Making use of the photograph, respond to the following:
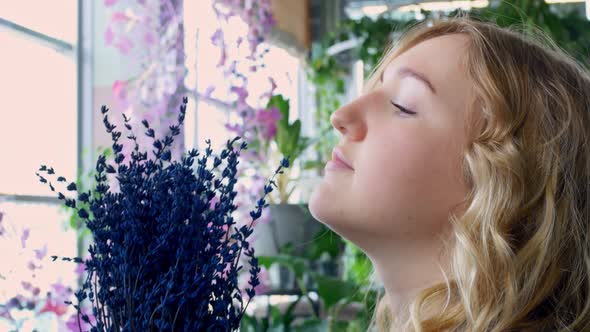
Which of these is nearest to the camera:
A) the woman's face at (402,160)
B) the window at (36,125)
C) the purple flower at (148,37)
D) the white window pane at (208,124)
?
the woman's face at (402,160)

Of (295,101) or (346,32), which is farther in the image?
(295,101)

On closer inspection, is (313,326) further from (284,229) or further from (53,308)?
(53,308)

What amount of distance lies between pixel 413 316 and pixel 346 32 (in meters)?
3.03

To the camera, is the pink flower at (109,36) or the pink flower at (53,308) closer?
the pink flower at (53,308)

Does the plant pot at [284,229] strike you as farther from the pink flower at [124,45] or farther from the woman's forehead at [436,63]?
the woman's forehead at [436,63]

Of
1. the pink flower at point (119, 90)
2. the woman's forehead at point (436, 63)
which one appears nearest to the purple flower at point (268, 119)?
the pink flower at point (119, 90)

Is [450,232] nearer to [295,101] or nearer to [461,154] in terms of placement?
[461,154]

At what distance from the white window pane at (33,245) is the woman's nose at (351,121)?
954 mm

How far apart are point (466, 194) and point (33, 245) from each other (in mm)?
1159

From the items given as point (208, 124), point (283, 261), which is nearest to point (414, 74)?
point (283, 261)

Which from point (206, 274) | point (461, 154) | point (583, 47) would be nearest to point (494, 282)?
point (461, 154)

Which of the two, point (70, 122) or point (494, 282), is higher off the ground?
point (70, 122)

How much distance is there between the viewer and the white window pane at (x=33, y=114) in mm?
1880

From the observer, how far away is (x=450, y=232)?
3.14 ft
